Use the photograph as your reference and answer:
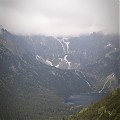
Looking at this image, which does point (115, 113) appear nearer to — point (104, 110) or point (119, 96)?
point (104, 110)

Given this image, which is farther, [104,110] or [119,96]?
[119,96]

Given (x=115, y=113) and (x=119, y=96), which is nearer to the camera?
(x=115, y=113)

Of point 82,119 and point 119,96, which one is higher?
point 119,96

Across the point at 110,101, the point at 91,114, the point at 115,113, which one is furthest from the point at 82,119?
the point at 115,113

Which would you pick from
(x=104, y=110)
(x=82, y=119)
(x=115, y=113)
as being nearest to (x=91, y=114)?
(x=82, y=119)

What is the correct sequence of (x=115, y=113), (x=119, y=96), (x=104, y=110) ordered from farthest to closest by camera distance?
(x=119, y=96) → (x=104, y=110) → (x=115, y=113)

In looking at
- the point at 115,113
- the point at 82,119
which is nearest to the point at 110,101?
the point at 82,119

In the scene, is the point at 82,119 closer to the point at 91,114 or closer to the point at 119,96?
the point at 91,114

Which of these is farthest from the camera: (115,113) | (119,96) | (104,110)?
(119,96)

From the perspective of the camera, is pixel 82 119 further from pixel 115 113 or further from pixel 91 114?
pixel 115 113
